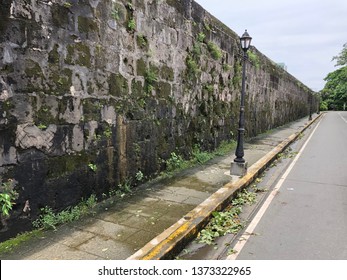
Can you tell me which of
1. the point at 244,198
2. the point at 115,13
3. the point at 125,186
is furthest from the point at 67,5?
the point at 244,198

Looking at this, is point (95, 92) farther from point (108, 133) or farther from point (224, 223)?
point (224, 223)

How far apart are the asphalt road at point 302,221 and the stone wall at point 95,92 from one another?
Result: 8.92ft

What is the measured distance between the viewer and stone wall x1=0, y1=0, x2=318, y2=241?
13.9 ft

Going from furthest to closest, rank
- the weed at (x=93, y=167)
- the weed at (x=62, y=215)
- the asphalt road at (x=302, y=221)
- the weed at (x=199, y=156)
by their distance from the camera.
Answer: the weed at (x=199, y=156) → the weed at (x=93, y=167) → the weed at (x=62, y=215) → the asphalt road at (x=302, y=221)

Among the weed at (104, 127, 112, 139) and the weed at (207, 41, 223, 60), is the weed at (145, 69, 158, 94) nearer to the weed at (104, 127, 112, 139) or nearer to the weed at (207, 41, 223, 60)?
the weed at (104, 127, 112, 139)

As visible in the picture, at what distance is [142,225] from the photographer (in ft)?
15.8

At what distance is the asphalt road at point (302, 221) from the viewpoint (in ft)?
13.8

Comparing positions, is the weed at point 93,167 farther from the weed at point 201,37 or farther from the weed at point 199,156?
the weed at point 201,37

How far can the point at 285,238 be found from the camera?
4.62 metres

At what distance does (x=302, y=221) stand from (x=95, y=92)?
4043 millimetres

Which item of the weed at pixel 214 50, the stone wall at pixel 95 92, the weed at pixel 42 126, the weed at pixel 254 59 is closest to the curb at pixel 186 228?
the stone wall at pixel 95 92

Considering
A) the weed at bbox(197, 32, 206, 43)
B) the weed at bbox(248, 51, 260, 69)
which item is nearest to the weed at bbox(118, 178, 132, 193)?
the weed at bbox(197, 32, 206, 43)

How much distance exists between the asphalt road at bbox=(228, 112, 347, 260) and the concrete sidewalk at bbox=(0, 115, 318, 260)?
2.67 feet
